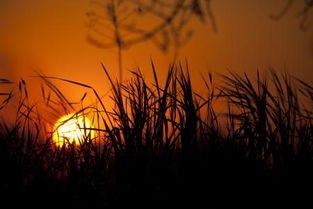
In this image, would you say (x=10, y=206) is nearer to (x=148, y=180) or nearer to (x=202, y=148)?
(x=148, y=180)

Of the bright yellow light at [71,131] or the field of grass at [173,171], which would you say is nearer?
the field of grass at [173,171]

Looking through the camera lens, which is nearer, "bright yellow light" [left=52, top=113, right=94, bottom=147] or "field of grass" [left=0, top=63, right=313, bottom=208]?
"field of grass" [left=0, top=63, right=313, bottom=208]

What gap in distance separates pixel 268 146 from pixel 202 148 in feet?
0.63

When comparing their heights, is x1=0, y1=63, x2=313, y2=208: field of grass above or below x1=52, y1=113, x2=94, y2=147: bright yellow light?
below

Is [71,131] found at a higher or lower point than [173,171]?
higher

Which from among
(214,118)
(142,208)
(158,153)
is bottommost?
(142,208)

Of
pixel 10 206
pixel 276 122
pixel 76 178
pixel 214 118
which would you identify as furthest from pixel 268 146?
pixel 10 206

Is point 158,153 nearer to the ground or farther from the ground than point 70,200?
farther from the ground

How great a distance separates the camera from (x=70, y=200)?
82 centimetres

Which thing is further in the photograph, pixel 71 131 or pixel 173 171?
pixel 71 131

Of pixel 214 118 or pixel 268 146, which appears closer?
pixel 268 146

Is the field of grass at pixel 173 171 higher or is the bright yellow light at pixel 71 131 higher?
the bright yellow light at pixel 71 131

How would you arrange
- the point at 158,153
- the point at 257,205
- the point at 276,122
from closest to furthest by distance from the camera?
the point at 257,205 → the point at 158,153 → the point at 276,122

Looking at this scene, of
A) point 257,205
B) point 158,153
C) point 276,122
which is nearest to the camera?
point 257,205
